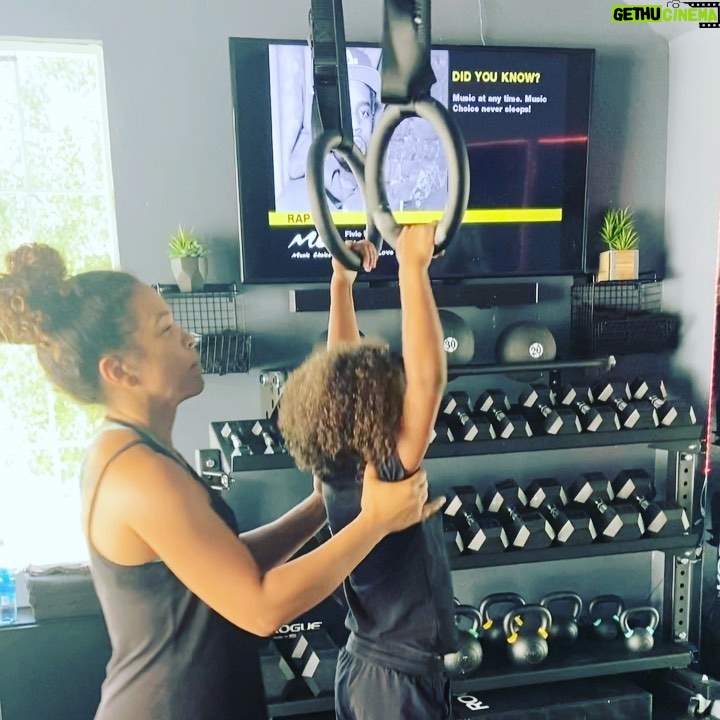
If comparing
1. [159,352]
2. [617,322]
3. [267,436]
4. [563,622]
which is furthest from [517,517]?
[159,352]

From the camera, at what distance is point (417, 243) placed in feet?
2.27

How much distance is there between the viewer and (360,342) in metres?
0.99

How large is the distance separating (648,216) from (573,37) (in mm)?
585

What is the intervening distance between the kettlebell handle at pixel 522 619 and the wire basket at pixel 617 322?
0.76 m

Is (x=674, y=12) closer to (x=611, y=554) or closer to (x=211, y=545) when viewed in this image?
(x=611, y=554)

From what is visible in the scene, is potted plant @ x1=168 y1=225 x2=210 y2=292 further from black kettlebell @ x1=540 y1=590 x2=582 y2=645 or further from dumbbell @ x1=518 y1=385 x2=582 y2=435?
black kettlebell @ x1=540 y1=590 x2=582 y2=645

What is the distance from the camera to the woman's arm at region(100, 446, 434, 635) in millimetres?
757

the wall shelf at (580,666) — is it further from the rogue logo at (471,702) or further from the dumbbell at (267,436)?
the dumbbell at (267,436)

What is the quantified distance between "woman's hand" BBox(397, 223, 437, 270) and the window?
1287 millimetres

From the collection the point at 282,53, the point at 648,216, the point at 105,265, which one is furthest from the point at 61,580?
the point at 648,216

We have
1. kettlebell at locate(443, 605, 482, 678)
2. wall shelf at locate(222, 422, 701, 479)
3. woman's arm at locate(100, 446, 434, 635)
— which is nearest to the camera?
woman's arm at locate(100, 446, 434, 635)

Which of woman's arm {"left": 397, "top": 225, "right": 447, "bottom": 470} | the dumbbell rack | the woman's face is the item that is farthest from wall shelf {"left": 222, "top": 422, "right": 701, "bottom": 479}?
woman's arm {"left": 397, "top": 225, "right": 447, "bottom": 470}

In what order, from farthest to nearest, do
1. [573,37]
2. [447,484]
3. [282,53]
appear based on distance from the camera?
1. [447,484]
2. [573,37]
3. [282,53]

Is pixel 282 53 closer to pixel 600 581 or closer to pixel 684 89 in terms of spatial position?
pixel 684 89
